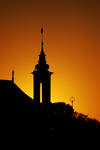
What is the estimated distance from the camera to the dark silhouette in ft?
135

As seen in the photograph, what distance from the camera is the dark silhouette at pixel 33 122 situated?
135ft

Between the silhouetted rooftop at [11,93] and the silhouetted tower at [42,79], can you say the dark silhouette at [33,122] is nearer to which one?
the silhouetted rooftop at [11,93]

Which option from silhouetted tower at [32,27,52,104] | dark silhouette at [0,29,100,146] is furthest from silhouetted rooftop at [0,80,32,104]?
silhouetted tower at [32,27,52,104]

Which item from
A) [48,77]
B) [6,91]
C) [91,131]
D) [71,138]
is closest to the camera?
[71,138]

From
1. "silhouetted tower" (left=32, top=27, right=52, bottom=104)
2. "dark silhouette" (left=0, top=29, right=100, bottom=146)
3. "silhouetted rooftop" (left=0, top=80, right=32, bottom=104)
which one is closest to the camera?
"dark silhouette" (left=0, top=29, right=100, bottom=146)

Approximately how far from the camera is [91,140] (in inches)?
1734

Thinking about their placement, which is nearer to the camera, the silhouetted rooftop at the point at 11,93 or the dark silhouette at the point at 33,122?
the dark silhouette at the point at 33,122

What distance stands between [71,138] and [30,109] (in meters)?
7.10

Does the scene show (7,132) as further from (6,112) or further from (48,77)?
(48,77)

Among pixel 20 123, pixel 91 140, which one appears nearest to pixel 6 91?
pixel 20 123

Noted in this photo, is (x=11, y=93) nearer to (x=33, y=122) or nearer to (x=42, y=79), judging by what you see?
(x=33, y=122)

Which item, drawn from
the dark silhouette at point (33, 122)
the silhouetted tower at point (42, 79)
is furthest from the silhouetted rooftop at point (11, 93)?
the silhouetted tower at point (42, 79)

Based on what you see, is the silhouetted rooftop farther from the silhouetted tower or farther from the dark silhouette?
Result: the silhouetted tower

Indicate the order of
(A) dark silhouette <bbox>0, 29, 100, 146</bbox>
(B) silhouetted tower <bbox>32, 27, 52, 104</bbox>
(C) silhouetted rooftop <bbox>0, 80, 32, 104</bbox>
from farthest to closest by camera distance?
(B) silhouetted tower <bbox>32, 27, 52, 104</bbox> → (C) silhouetted rooftop <bbox>0, 80, 32, 104</bbox> → (A) dark silhouette <bbox>0, 29, 100, 146</bbox>
